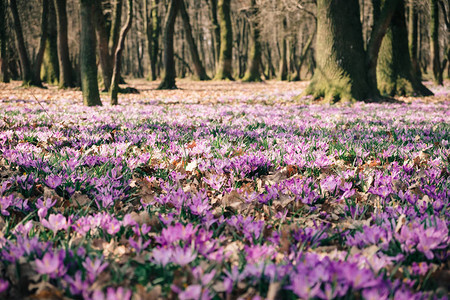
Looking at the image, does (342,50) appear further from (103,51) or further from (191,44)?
(191,44)

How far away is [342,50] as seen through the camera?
30.4 ft

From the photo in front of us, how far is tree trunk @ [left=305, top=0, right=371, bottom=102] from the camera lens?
920cm

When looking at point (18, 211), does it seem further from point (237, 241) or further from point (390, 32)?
point (390, 32)

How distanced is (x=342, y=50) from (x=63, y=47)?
456 inches

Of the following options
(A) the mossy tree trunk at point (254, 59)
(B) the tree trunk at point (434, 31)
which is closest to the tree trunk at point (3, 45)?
(A) the mossy tree trunk at point (254, 59)

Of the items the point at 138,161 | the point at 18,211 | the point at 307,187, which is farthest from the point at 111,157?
the point at 307,187

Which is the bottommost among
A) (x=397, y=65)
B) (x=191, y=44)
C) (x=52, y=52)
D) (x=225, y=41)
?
(x=397, y=65)

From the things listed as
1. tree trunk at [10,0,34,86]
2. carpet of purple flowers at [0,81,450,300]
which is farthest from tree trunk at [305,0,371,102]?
tree trunk at [10,0,34,86]

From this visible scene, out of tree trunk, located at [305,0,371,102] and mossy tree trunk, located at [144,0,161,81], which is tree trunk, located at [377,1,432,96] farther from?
mossy tree trunk, located at [144,0,161,81]

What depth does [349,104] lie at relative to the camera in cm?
864

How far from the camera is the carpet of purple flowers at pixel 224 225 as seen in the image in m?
1.17

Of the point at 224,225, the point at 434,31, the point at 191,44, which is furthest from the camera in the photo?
the point at 191,44

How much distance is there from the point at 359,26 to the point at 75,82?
40.5 ft

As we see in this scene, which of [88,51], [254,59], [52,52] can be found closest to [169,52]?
[52,52]
